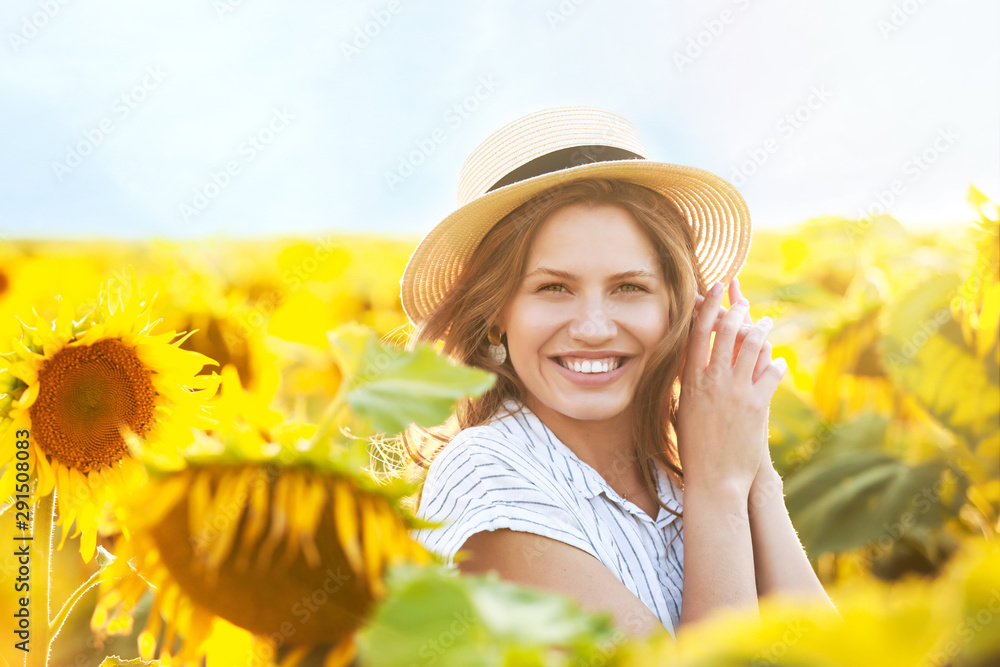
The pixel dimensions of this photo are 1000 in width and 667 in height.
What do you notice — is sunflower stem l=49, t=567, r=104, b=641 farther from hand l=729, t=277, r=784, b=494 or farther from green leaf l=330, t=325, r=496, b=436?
hand l=729, t=277, r=784, b=494

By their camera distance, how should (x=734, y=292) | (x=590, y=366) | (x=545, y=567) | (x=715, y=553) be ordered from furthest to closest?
(x=734, y=292), (x=590, y=366), (x=715, y=553), (x=545, y=567)

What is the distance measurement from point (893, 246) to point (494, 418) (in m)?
1.42

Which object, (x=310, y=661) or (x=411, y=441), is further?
(x=411, y=441)

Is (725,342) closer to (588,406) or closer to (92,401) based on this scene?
(588,406)

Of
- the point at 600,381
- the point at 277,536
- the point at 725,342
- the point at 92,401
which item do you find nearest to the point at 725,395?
the point at 725,342

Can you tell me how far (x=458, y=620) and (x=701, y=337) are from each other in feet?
4.28

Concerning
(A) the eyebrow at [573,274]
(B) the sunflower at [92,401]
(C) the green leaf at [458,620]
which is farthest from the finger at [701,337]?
(C) the green leaf at [458,620]

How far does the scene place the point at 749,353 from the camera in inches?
59.3

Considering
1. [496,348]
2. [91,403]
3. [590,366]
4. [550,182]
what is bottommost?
[91,403]

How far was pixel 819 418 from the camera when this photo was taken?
75.5 inches

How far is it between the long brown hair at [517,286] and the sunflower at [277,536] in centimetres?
103

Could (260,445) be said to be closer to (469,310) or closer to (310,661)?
(310,661)

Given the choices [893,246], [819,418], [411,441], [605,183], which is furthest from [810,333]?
[411,441]

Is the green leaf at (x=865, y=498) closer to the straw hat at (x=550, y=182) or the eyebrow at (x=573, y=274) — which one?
the straw hat at (x=550, y=182)
